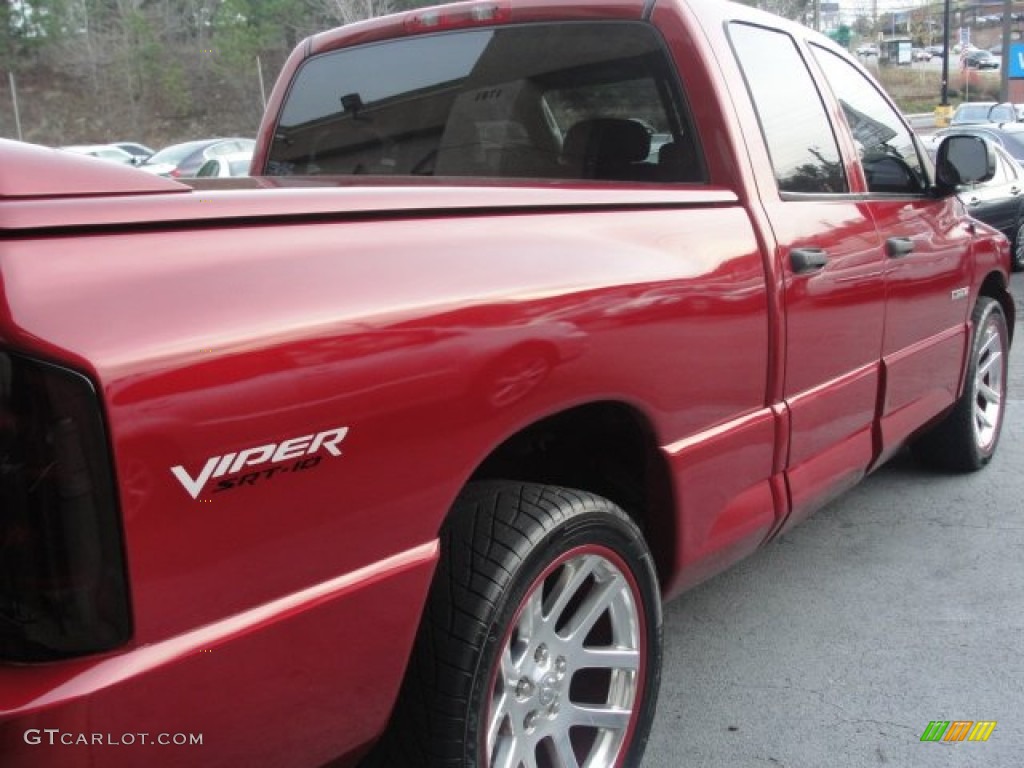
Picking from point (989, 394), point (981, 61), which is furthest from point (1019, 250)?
point (981, 61)

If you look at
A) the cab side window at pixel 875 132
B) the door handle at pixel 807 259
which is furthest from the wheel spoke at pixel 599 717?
the cab side window at pixel 875 132

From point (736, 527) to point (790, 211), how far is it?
3.12ft

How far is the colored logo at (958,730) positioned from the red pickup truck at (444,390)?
0.67m

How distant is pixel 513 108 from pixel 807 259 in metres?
1.09

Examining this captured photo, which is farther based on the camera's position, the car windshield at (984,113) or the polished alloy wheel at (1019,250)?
the car windshield at (984,113)

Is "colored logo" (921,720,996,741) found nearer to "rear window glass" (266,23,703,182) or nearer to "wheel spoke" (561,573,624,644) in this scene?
"wheel spoke" (561,573,624,644)

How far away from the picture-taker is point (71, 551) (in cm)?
138

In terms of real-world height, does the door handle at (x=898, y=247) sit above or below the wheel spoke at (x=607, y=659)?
above

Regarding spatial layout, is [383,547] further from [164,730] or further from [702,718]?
[702,718]

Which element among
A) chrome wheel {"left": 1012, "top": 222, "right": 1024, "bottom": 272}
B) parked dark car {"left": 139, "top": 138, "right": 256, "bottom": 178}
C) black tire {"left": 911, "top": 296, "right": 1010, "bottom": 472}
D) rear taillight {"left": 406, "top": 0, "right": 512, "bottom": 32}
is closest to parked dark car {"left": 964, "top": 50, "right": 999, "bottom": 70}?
parked dark car {"left": 139, "top": 138, "right": 256, "bottom": 178}

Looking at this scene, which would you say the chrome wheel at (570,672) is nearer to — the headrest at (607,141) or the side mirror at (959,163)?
the headrest at (607,141)

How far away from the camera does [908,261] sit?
11.8 ft

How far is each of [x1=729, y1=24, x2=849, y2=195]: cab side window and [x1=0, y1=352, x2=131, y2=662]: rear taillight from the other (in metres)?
2.26

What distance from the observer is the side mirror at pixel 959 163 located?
403 centimetres
